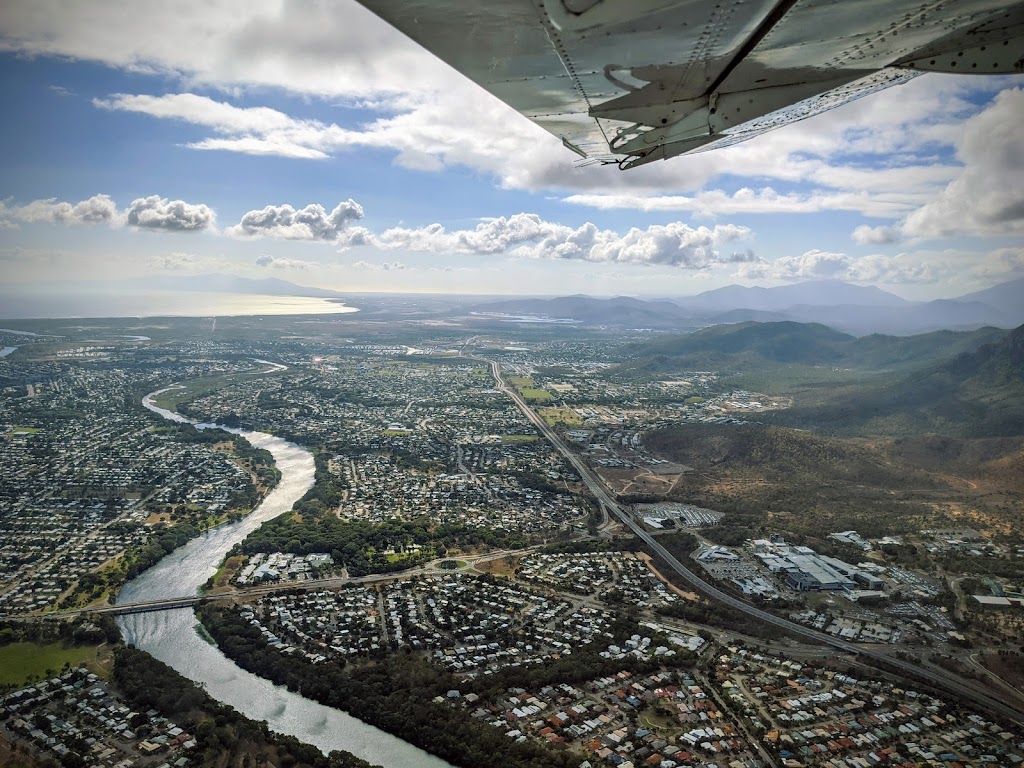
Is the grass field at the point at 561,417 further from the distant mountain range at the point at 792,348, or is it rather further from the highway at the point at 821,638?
the distant mountain range at the point at 792,348

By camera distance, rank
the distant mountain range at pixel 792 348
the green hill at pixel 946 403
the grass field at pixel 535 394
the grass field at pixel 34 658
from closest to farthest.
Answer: the grass field at pixel 34 658 < the green hill at pixel 946 403 < the grass field at pixel 535 394 < the distant mountain range at pixel 792 348

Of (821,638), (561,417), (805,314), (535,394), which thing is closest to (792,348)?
(535,394)

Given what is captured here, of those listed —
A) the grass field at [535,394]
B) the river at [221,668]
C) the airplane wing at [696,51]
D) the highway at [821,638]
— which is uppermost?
the airplane wing at [696,51]

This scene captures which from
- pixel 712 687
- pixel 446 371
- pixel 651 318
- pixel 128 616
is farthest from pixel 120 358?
pixel 651 318

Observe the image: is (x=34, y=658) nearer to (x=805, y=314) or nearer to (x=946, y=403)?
(x=946, y=403)

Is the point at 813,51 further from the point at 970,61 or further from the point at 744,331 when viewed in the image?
the point at 744,331

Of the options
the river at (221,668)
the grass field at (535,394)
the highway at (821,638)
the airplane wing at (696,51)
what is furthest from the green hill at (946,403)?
the airplane wing at (696,51)

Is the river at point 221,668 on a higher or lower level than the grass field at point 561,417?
lower

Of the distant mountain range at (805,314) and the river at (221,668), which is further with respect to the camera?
the distant mountain range at (805,314)
